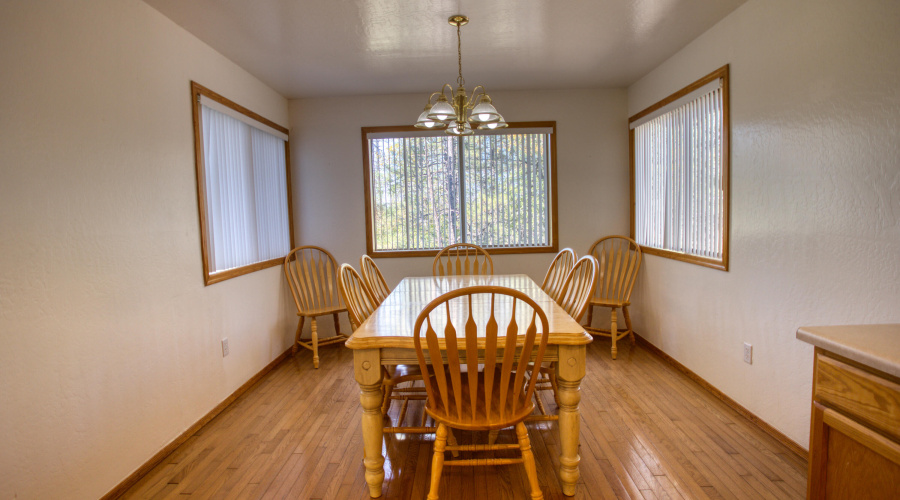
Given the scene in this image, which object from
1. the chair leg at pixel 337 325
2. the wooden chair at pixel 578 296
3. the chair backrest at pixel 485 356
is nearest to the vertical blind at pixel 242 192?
the chair leg at pixel 337 325

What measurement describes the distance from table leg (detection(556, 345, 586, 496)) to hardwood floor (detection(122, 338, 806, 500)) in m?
0.11

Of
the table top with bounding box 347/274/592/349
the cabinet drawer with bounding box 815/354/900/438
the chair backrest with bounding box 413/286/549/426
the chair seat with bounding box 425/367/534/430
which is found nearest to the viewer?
the cabinet drawer with bounding box 815/354/900/438

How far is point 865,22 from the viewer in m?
1.78

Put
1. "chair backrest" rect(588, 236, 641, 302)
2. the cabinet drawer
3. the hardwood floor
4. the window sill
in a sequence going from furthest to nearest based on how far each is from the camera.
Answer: "chair backrest" rect(588, 236, 641, 302)
the window sill
the hardwood floor
the cabinet drawer

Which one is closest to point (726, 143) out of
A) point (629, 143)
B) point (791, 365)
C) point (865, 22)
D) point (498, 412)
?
point (865, 22)

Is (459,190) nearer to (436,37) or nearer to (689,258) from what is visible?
(436,37)

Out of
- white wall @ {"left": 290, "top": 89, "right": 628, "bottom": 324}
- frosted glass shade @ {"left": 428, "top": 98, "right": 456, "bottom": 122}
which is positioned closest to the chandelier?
frosted glass shade @ {"left": 428, "top": 98, "right": 456, "bottom": 122}

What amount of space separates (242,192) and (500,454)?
8.51ft

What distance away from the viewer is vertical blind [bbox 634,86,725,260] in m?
2.92

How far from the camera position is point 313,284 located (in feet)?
14.2

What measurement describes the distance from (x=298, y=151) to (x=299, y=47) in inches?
57.5

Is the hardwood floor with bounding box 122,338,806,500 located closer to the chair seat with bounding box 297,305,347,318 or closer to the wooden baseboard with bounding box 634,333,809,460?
the wooden baseboard with bounding box 634,333,809,460

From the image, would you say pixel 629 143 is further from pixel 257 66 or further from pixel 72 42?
pixel 72 42

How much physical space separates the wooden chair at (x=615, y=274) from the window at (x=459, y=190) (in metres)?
0.49
